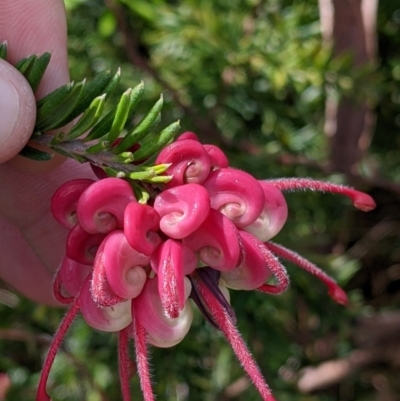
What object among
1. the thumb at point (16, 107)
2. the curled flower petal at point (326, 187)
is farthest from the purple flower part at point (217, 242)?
the thumb at point (16, 107)

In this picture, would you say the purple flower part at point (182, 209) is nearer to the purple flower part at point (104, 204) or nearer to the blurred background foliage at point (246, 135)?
the purple flower part at point (104, 204)

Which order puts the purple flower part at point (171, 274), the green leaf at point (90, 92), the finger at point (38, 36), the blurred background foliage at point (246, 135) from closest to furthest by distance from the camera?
the purple flower part at point (171, 274) < the green leaf at point (90, 92) < the finger at point (38, 36) < the blurred background foliage at point (246, 135)

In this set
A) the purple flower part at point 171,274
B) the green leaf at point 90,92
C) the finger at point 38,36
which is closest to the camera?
the purple flower part at point 171,274

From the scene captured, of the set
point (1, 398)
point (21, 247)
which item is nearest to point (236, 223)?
point (21, 247)

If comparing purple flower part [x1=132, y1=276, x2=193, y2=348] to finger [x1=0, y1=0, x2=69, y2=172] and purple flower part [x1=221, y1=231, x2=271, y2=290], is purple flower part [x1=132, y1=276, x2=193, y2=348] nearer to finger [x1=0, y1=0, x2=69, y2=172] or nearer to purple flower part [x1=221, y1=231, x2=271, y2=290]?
purple flower part [x1=221, y1=231, x2=271, y2=290]

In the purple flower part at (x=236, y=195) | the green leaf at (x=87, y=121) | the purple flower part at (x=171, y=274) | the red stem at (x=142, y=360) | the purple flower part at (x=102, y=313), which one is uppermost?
the green leaf at (x=87, y=121)

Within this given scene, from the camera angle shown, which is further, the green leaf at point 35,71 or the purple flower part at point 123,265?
the green leaf at point 35,71

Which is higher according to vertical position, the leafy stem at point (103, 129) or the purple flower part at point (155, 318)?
the leafy stem at point (103, 129)

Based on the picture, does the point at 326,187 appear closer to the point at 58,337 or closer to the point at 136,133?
the point at 136,133
